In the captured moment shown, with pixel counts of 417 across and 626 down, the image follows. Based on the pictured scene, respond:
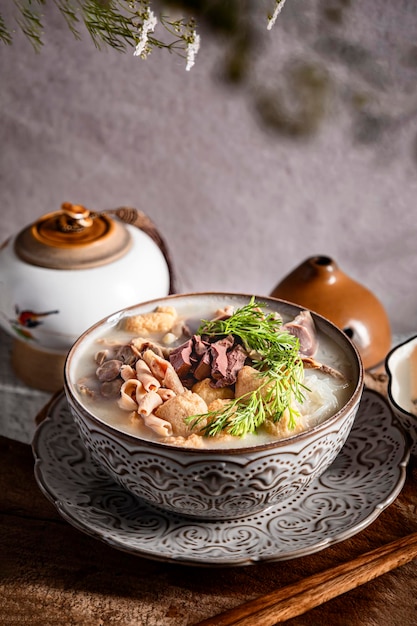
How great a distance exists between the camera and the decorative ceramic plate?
3.37 ft

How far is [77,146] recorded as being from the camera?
2164 millimetres

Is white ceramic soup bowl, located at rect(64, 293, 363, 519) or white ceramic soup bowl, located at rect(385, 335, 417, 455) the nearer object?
white ceramic soup bowl, located at rect(64, 293, 363, 519)

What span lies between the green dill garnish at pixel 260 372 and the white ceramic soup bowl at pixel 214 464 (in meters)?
0.03

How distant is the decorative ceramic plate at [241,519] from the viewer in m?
1.03

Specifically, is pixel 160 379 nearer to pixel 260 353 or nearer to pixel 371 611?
pixel 260 353

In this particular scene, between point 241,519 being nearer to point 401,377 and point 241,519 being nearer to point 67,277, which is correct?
point 401,377

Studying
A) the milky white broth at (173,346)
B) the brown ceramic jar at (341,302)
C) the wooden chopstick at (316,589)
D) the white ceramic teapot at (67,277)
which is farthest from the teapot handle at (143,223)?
the wooden chopstick at (316,589)

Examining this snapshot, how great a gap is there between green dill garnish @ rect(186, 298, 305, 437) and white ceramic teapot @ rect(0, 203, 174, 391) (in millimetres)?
492

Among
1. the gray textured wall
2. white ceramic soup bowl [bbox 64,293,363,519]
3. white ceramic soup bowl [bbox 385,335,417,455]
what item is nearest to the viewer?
white ceramic soup bowl [bbox 64,293,363,519]

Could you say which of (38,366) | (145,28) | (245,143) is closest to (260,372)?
(145,28)

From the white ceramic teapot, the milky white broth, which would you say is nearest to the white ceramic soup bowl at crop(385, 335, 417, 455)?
the milky white broth

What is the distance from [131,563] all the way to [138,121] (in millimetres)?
1376

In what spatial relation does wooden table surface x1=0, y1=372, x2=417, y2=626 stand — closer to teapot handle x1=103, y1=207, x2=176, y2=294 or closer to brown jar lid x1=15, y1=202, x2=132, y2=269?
brown jar lid x1=15, y1=202, x2=132, y2=269

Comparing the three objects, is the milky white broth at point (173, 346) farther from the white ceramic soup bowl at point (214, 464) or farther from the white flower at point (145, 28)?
the white flower at point (145, 28)
